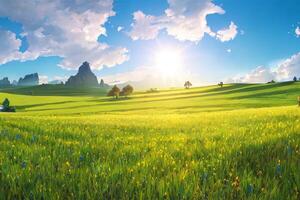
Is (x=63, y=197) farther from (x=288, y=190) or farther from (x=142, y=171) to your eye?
(x=288, y=190)

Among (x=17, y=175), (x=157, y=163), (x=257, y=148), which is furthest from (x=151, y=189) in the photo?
(x=257, y=148)

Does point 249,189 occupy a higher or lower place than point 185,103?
higher

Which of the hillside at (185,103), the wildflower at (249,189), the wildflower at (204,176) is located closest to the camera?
the wildflower at (249,189)

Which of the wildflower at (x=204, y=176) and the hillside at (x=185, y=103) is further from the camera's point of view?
the hillside at (x=185, y=103)

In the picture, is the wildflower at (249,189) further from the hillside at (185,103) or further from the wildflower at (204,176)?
the hillside at (185,103)

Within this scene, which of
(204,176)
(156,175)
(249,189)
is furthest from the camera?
(156,175)

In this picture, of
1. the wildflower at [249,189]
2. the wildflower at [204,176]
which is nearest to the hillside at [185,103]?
the wildflower at [204,176]

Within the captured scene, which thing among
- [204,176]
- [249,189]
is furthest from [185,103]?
[249,189]

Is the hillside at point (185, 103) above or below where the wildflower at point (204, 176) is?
below

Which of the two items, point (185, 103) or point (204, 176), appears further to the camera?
point (185, 103)

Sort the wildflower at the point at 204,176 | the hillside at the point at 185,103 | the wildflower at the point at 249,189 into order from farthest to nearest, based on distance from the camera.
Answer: the hillside at the point at 185,103 < the wildflower at the point at 204,176 < the wildflower at the point at 249,189

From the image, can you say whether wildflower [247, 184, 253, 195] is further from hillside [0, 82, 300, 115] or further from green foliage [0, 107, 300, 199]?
hillside [0, 82, 300, 115]

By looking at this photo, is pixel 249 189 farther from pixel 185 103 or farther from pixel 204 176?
pixel 185 103

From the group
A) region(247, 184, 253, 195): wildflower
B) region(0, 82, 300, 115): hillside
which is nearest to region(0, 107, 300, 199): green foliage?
region(247, 184, 253, 195): wildflower
